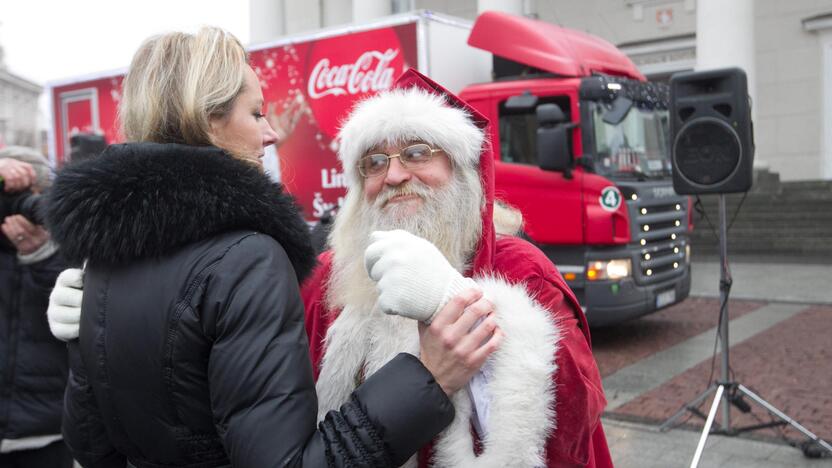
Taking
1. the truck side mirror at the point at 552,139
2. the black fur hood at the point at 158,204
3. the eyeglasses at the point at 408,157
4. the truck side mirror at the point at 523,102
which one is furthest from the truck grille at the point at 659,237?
the black fur hood at the point at 158,204

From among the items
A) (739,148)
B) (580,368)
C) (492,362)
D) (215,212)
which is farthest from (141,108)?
(739,148)

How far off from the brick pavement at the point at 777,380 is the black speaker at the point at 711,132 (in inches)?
67.4

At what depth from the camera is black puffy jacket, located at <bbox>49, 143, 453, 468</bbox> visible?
4.18ft

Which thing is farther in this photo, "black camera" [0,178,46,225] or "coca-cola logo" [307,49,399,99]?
"coca-cola logo" [307,49,399,99]

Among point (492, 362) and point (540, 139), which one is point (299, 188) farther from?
point (492, 362)

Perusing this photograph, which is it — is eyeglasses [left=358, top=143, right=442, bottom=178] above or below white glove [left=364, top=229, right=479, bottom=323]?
above

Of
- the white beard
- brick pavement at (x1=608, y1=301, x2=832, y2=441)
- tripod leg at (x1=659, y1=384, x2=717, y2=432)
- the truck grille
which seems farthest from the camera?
the truck grille

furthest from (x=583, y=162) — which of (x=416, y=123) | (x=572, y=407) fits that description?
(x=572, y=407)

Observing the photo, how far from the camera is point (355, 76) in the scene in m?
7.86

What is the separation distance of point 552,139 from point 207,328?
588 centimetres

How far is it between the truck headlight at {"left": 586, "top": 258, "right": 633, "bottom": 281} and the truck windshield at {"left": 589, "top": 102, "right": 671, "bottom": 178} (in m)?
0.85

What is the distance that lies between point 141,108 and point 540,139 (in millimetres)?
5711

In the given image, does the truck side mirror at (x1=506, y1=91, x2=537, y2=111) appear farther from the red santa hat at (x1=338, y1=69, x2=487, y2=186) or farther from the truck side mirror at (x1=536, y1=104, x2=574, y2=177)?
the red santa hat at (x1=338, y1=69, x2=487, y2=186)

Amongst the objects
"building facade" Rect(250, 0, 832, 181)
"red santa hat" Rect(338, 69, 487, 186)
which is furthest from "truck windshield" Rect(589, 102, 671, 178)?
"building facade" Rect(250, 0, 832, 181)
